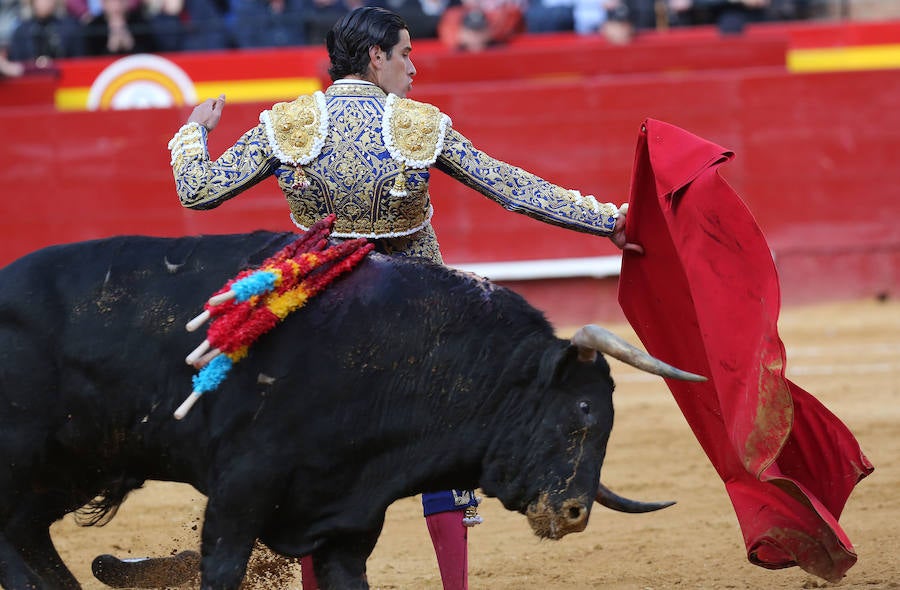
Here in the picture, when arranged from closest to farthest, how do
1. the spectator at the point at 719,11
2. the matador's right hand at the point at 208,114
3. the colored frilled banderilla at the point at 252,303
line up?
the colored frilled banderilla at the point at 252,303 → the matador's right hand at the point at 208,114 → the spectator at the point at 719,11

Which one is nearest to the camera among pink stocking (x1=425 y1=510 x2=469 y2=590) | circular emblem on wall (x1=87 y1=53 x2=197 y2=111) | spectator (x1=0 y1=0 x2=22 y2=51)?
pink stocking (x1=425 y1=510 x2=469 y2=590)

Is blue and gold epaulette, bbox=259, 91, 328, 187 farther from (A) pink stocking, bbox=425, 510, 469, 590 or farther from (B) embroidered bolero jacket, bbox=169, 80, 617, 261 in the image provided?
(A) pink stocking, bbox=425, 510, 469, 590

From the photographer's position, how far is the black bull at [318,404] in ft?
8.71

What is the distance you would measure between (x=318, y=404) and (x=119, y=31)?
654 cm

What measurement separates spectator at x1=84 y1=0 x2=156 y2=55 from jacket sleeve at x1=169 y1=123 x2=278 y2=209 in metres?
6.05

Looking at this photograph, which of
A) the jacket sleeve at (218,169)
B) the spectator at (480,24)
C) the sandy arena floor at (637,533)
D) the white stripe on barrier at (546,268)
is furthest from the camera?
the spectator at (480,24)

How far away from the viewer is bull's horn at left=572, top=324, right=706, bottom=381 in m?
2.52

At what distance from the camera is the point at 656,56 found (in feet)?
27.6

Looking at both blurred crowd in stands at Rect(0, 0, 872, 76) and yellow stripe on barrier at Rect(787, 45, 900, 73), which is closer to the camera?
blurred crowd in stands at Rect(0, 0, 872, 76)

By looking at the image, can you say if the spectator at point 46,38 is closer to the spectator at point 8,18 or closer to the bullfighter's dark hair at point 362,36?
the spectator at point 8,18

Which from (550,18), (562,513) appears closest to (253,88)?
(550,18)

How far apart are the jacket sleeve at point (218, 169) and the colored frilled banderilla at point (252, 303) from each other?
0.21m

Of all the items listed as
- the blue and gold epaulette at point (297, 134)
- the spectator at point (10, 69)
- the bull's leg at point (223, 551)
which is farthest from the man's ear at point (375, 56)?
the spectator at point (10, 69)

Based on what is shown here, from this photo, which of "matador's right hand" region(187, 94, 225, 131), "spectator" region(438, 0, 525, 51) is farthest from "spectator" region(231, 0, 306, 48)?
"matador's right hand" region(187, 94, 225, 131)
